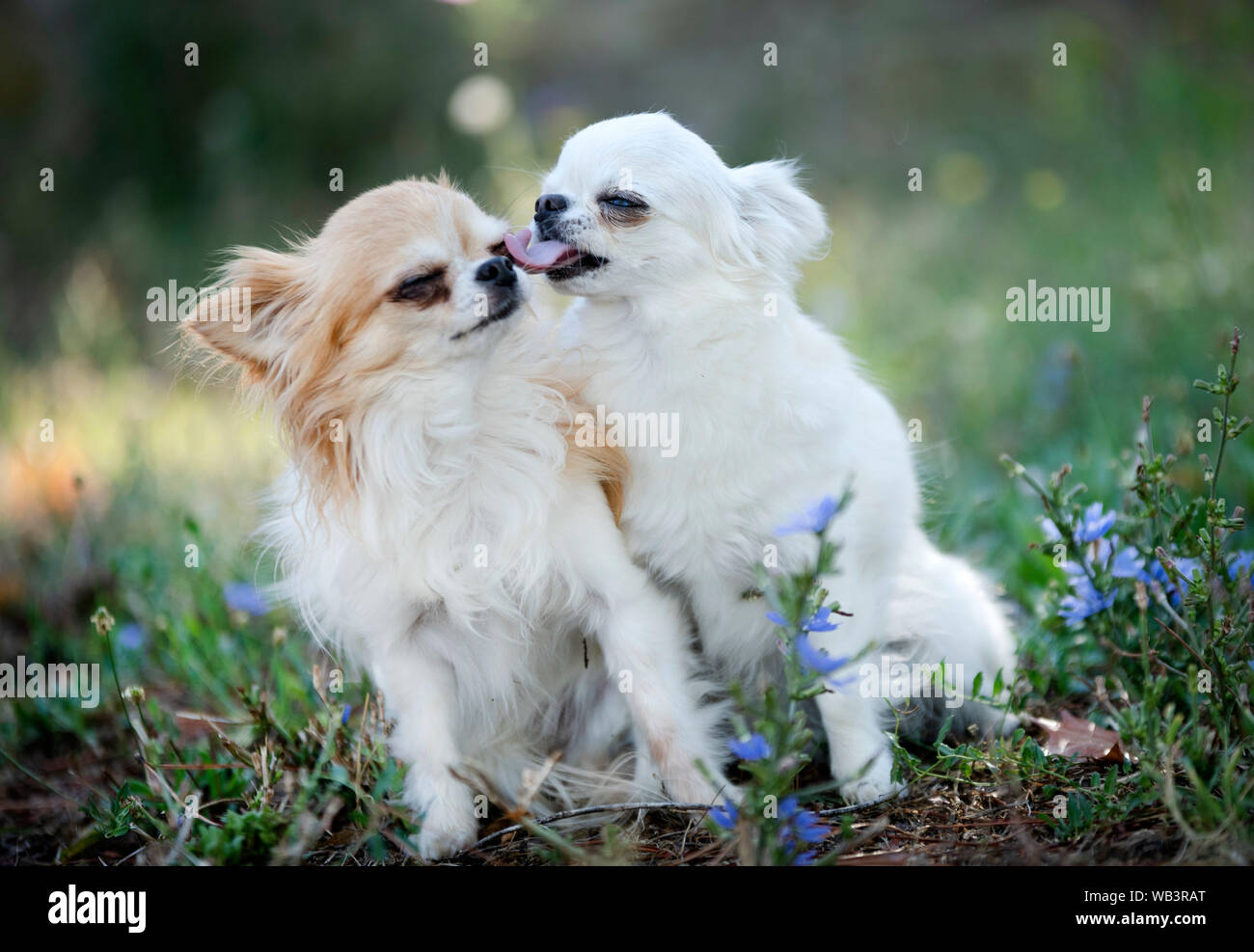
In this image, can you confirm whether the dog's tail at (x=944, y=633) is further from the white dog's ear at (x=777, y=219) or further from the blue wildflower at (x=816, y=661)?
the blue wildflower at (x=816, y=661)

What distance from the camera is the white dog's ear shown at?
107 inches

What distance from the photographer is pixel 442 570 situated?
8.02 feet

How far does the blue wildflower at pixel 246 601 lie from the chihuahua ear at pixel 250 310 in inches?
45.1

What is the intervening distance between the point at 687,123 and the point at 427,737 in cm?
226

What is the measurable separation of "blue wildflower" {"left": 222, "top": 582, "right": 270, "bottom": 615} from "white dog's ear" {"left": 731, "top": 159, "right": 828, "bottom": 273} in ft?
6.42

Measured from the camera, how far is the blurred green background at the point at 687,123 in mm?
4242

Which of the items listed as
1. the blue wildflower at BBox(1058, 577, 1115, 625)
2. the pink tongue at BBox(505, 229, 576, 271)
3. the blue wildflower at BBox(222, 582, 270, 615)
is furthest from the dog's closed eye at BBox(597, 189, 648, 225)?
the blue wildflower at BBox(222, 582, 270, 615)

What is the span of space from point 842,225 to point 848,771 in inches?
191

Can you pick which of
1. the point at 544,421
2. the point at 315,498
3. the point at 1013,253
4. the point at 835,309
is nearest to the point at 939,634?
the point at 544,421

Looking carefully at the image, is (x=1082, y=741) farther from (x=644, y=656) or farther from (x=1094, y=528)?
(x=644, y=656)

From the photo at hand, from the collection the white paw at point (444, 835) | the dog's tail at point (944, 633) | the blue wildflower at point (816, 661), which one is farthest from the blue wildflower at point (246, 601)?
the blue wildflower at point (816, 661)

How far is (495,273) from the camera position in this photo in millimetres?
2346

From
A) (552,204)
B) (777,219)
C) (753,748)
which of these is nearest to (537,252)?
(552,204)
